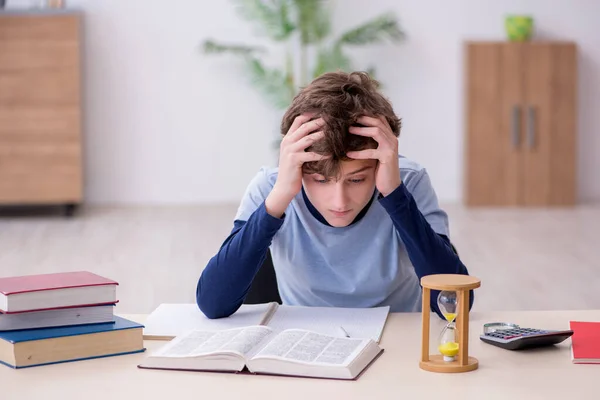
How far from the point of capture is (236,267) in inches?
77.5

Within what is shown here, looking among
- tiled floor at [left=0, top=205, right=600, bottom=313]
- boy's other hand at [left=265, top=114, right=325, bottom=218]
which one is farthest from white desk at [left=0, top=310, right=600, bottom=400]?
tiled floor at [left=0, top=205, right=600, bottom=313]

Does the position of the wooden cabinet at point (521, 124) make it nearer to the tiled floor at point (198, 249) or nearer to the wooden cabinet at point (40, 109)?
the tiled floor at point (198, 249)

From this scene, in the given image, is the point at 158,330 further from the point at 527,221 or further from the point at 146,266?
the point at 527,221

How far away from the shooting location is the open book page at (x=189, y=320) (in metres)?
1.78

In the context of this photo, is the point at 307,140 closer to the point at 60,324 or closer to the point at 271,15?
the point at 60,324

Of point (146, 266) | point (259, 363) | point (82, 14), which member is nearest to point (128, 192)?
point (82, 14)

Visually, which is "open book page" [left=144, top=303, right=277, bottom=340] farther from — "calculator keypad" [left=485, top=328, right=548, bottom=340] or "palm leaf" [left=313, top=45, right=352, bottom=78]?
"palm leaf" [left=313, top=45, right=352, bottom=78]

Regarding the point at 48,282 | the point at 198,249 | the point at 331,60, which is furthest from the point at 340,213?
the point at 331,60

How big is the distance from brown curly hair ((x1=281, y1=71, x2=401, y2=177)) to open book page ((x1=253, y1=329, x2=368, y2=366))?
0.38m

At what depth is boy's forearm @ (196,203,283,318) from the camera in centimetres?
189

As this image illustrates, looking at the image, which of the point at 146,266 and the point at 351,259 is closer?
the point at 351,259

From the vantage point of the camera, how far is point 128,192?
23.3 ft

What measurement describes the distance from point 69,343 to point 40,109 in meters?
5.16

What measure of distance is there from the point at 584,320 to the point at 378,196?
0.48 meters
